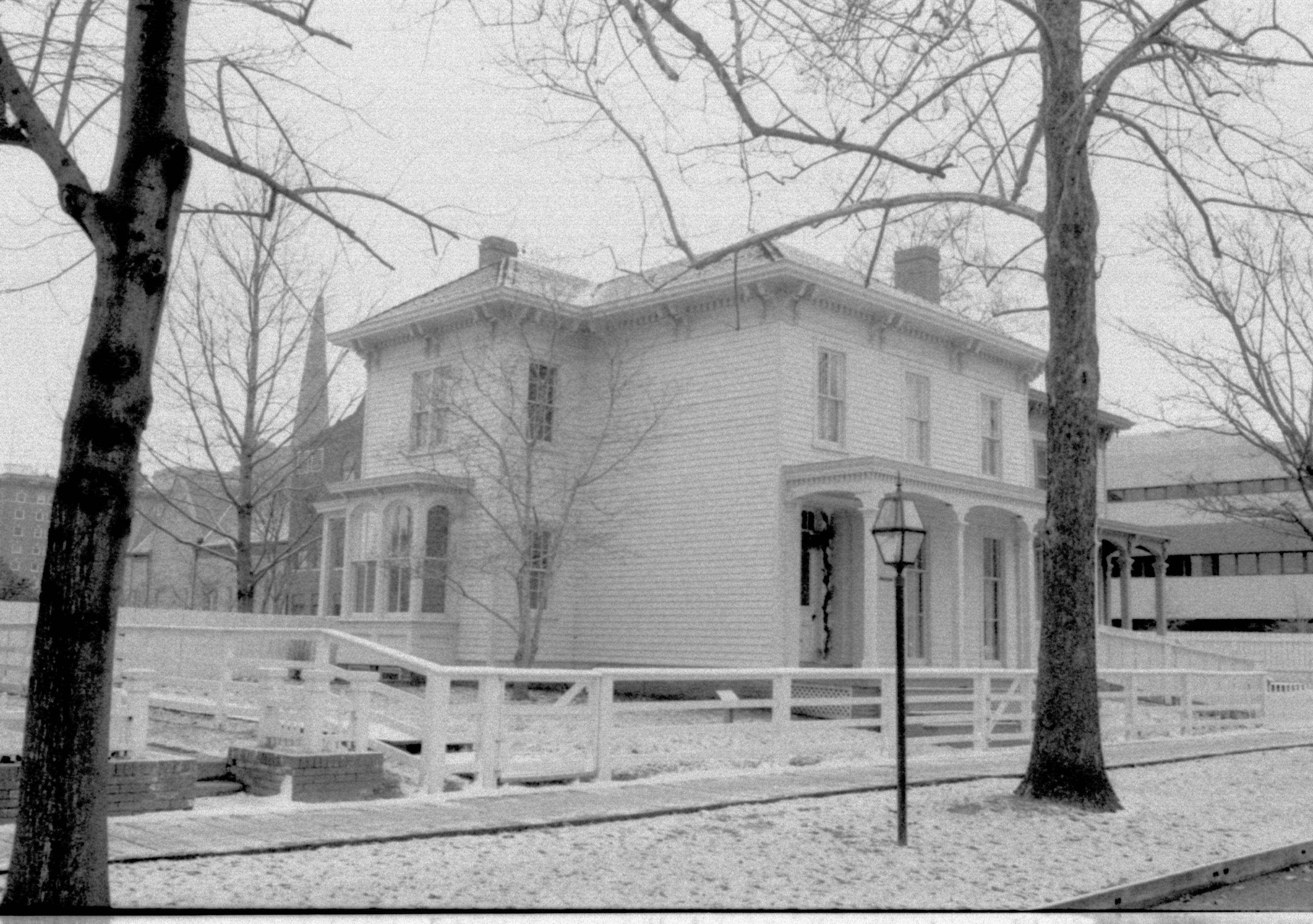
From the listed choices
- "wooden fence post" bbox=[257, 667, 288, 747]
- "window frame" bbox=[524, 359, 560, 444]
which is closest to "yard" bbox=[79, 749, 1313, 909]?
"wooden fence post" bbox=[257, 667, 288, 747]

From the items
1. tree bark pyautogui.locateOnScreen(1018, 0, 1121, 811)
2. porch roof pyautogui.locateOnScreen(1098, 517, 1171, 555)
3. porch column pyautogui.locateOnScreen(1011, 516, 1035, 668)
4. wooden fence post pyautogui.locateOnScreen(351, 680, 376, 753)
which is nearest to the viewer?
wooden fence post pyautogui.locateOnScreen(351, 680, 376, 753)

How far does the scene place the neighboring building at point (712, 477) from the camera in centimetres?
1789

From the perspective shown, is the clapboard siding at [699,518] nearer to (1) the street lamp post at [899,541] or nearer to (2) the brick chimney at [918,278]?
(2) the brick chimney at [918,278]

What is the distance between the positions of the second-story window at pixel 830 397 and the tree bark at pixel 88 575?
13.9 metres

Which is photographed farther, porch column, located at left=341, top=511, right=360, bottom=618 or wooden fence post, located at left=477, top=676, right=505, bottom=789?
porch column, located at left=341, top=511, right=360, bottom=618

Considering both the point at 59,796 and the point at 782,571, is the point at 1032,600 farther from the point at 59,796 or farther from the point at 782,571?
the point at 59,796

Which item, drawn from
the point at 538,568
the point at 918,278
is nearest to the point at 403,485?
the point at 538,568

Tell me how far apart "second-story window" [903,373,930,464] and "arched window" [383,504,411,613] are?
24.4 feet

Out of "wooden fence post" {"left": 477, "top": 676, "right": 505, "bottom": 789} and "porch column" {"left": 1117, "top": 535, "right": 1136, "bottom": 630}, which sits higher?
"porch column" {"left": 1117, "top": 535, "right": 1136, "bottom": 630}

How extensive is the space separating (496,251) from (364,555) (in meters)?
4.81

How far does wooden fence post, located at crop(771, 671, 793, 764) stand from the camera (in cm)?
1177

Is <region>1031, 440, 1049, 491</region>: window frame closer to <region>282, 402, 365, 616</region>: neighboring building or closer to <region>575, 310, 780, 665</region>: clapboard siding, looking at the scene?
<region>575, 310, 780, 665</region>: clapboard siding

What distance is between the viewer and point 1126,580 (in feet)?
81.2

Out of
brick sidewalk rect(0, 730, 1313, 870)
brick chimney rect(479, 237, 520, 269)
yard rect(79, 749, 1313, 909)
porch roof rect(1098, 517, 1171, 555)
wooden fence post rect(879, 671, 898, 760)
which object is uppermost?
brick chimney rect(479, 237, 520, 269)
